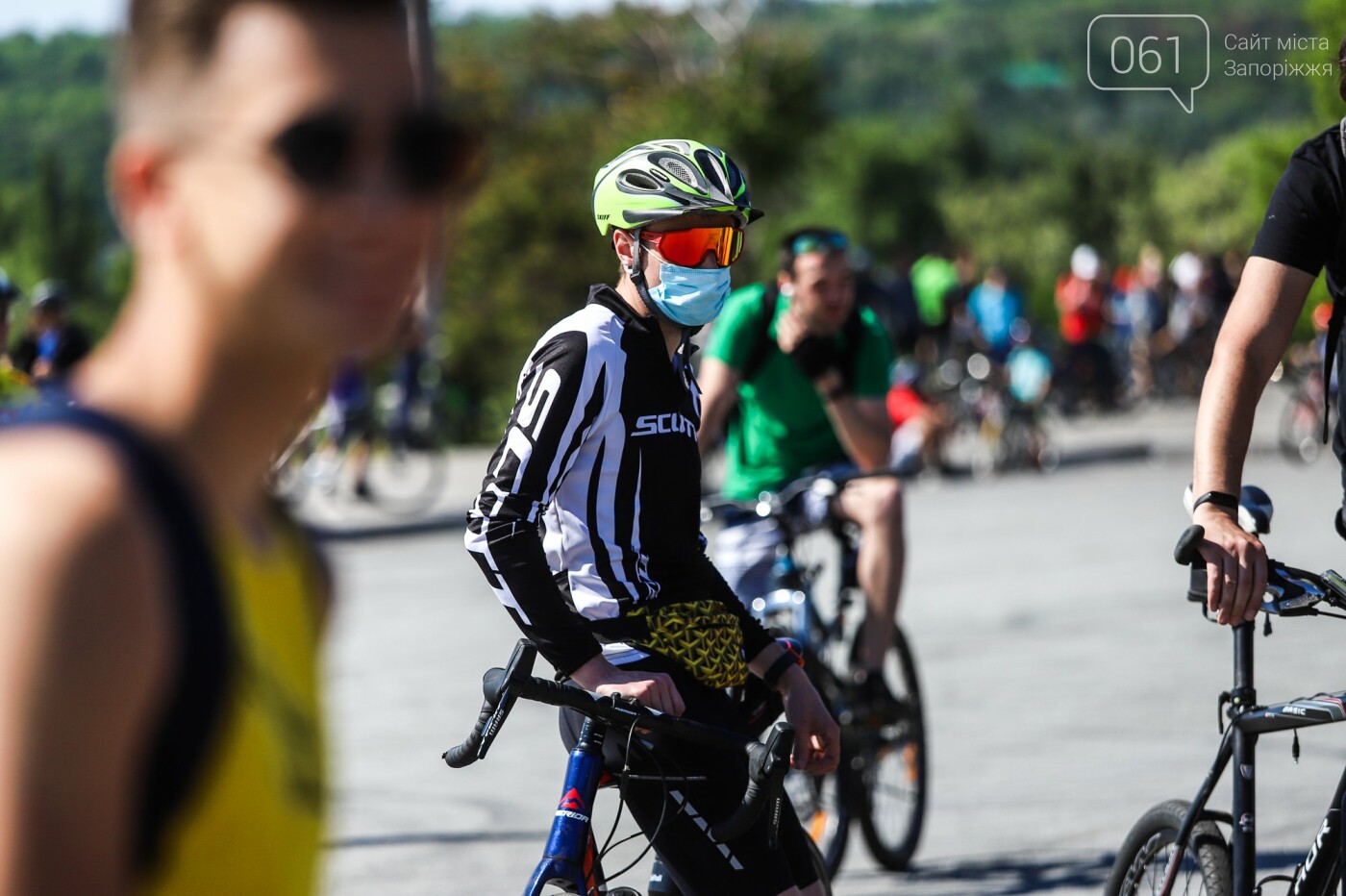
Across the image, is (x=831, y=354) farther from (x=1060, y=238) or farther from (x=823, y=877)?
(x=1060, y=238)

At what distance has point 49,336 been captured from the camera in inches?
413

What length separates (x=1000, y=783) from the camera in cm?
689

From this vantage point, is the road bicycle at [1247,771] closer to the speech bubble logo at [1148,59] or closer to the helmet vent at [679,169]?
the helmet vent at [679,169]

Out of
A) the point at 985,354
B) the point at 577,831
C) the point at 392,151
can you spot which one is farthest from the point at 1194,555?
the point at 985,354

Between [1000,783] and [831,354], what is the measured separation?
2.09 m

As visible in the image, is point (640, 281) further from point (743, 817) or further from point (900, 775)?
point (900, 775)

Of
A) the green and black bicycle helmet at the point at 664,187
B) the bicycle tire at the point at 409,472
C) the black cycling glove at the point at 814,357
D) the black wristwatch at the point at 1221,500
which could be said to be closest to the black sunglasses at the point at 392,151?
the green and black bicycle helmet at the point at 664,187

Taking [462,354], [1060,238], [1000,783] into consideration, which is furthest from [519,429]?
[1060,238]

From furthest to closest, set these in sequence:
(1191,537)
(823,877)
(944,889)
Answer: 1. (944,889)
2. (823,877)
3. (1191,537)

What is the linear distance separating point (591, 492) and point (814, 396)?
9.49 ft

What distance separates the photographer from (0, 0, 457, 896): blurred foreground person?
105 centimetres

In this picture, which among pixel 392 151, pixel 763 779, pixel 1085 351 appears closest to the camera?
pixel 392 151

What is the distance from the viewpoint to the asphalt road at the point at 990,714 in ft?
19.4

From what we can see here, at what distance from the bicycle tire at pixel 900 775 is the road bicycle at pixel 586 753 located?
2.88m
